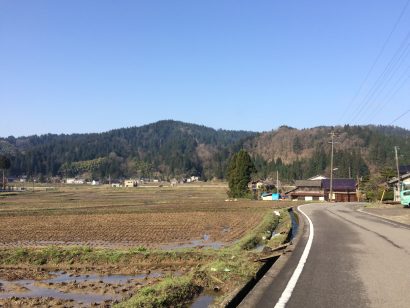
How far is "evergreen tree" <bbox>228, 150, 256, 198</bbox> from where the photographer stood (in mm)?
77875

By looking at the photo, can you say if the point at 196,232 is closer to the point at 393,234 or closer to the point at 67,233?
the point at 67,233

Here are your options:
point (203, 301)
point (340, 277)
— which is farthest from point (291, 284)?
point (203, 301)

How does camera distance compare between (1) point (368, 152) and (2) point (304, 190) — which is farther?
(1) point (368, 152)

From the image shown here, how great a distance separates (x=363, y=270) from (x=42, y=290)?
7.97m

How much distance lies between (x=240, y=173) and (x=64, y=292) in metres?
68.6

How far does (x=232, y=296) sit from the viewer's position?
7336 mm

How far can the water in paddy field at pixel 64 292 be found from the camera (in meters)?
9.81

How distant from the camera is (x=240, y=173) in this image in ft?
258

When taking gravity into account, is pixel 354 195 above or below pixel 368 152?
below

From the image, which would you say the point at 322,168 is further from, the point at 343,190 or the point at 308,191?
the point at 343,190

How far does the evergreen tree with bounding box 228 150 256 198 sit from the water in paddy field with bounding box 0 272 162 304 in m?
65.2

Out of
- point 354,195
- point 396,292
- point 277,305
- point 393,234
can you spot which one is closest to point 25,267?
point 277,305

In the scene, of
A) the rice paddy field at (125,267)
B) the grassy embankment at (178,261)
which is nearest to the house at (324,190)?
the rice paddy field at (125,267)

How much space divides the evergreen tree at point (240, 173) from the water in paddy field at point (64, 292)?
214 feet
